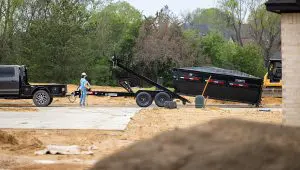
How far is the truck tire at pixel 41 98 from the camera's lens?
99.2 feet

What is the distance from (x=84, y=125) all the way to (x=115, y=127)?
4.04ft

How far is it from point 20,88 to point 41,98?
1078 millimetres

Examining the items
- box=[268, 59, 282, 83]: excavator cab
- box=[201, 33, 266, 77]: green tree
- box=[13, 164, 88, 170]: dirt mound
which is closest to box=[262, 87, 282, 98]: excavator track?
box=[268, 59, 282, 83]: excavator cab

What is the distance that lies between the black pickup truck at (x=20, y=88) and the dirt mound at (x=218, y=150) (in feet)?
92.7

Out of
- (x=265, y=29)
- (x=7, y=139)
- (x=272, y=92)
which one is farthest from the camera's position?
(x=265, y=29)

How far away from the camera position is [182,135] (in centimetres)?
227

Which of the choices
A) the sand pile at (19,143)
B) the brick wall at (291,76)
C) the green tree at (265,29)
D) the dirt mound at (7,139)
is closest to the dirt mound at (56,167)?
the sand pile at (19,143)

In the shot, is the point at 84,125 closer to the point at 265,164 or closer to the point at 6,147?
the point at 6,147

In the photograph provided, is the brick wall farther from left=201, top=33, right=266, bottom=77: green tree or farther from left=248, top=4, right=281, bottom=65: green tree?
left=248, top=4, right=281, bottom=65: green tree

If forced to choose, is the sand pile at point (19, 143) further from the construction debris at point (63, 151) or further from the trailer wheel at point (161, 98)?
the trailer wheel at point (161, 98)

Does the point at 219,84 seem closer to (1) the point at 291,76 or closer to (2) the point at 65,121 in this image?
(2) the point at 65,121

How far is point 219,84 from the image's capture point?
3142 centimetres

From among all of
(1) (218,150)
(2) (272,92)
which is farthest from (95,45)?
(1) (218,150)

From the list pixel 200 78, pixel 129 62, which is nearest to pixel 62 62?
pixel 129 62
